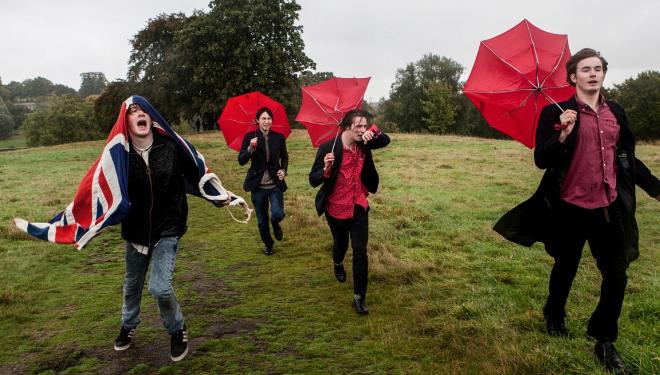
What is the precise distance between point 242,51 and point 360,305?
32.9 metres

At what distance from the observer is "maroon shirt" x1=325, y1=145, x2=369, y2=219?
547cm

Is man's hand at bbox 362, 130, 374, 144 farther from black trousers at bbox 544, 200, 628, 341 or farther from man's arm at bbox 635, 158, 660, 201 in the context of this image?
man's arm at bbox 635, 158, 660, 201

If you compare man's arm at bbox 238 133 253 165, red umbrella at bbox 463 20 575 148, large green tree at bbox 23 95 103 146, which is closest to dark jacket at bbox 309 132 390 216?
red umbrella at bbox 463 20 575 148

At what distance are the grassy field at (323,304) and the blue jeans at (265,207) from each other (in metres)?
0.37

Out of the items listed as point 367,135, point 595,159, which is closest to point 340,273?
point 367,135

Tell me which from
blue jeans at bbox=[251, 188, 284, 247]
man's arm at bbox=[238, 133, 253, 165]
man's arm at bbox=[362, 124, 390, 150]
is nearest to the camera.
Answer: man's arm at bbox=[362, 124, 390, 150]

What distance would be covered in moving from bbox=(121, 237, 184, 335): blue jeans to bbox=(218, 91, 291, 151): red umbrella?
16.2 feet

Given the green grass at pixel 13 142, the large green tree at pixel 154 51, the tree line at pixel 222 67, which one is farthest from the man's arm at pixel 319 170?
the green grass at pixel 13 142

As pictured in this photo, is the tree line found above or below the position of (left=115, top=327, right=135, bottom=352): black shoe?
above

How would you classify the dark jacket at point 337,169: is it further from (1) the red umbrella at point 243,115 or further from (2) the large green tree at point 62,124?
(2) the large green tree at point 62,124

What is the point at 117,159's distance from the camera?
4004mm

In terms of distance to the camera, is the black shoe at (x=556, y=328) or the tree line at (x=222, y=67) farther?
the tree line at (x=222, y=67)

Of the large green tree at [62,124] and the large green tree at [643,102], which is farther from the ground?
the large green tree at [643,102]

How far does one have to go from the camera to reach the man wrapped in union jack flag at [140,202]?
13.1 feet
